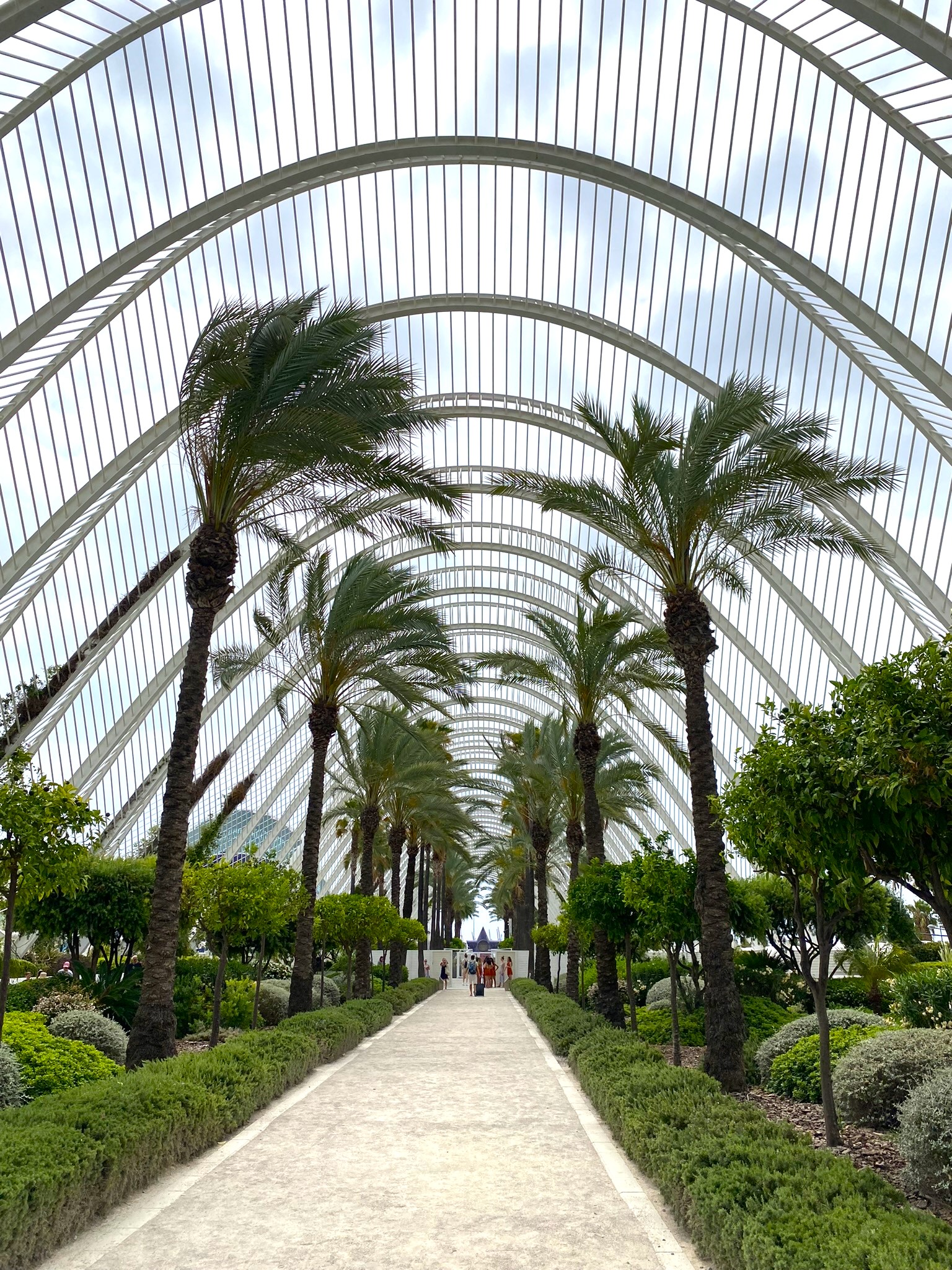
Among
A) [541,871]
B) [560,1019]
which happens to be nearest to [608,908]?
[560,1019]

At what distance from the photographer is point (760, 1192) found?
5520 mm

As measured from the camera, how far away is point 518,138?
65.7 ft

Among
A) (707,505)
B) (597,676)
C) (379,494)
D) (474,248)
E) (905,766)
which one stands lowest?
(905,766)

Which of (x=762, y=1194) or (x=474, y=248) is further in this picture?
(x=474, y=248)

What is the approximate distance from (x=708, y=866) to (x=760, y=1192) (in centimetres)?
751

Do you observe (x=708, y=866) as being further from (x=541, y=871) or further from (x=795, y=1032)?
(x=541, y=871)

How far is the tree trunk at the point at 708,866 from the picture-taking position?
12.0 meters

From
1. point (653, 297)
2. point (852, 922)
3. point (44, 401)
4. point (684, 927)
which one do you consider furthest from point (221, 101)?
point (852, 922)

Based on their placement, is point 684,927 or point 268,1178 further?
point 684,927

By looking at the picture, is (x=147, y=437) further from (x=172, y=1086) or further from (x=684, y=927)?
(x=172, y=1086)

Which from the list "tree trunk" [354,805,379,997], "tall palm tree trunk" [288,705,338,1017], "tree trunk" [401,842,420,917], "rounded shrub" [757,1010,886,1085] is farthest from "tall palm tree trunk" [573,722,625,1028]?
"tree trunk" [401,842,420,917]

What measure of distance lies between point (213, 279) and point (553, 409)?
1144 cm

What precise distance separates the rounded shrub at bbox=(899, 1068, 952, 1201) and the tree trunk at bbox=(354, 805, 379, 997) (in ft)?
63.6

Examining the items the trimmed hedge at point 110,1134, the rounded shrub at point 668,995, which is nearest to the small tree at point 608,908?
the rounded shrub at point 668,995
